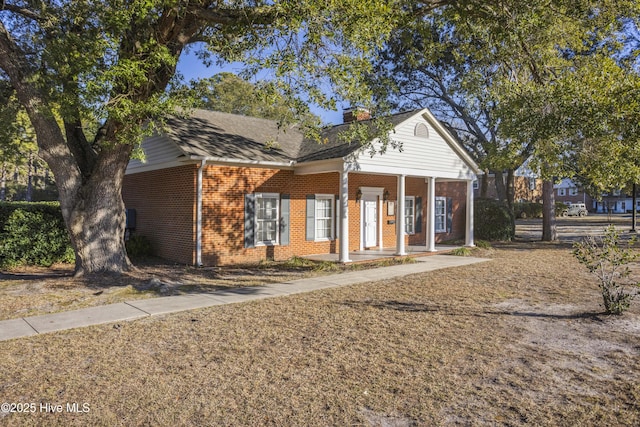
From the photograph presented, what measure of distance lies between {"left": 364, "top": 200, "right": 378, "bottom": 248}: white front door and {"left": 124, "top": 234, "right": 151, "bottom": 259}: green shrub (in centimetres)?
803

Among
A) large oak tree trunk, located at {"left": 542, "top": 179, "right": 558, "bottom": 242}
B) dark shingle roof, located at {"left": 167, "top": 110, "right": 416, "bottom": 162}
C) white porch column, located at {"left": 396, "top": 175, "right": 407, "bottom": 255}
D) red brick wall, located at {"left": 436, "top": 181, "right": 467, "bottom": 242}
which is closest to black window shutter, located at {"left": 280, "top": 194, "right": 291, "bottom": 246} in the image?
dark shingle roof, located at {"left": 167, "top": 110, "right": 416, "bottom": 162}

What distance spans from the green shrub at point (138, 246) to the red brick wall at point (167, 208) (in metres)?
0.22

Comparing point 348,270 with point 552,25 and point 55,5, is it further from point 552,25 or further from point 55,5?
point 55,5

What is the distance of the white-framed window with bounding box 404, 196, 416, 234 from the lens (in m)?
19.5

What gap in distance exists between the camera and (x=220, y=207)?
1387cm

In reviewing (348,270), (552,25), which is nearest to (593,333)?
(348,270)

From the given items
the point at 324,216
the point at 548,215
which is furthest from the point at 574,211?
the point at 324,216

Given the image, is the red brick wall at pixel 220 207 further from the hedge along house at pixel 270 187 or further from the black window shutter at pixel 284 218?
the black window shutter at pixel 284 218

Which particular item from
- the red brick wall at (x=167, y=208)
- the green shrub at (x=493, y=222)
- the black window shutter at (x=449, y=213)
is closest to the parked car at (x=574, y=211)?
the green shrub at (x=493, y=222)

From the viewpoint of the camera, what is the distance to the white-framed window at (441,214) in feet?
69.1

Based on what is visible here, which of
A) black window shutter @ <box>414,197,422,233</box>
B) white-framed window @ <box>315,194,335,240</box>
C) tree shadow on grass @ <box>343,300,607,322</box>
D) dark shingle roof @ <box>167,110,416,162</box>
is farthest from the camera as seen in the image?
black window shutter @ <box>414,197,422,233</box>

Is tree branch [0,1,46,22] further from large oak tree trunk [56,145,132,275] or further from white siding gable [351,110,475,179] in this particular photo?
white siding gable [351,110,475,179]

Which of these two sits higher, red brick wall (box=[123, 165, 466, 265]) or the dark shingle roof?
the dark shingle roof

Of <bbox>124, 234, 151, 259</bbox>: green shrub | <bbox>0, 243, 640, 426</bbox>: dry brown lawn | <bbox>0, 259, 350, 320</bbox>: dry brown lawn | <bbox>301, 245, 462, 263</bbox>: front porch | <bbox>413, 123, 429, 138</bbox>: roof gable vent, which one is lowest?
<bbox>0, 243, 640, 426</bbox>: dry brown lawn
